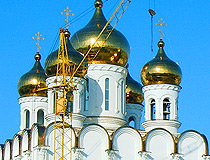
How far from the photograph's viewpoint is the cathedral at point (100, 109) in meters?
33.5

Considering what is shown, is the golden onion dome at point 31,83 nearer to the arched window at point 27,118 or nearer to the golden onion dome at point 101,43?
the arched window at point 27,118

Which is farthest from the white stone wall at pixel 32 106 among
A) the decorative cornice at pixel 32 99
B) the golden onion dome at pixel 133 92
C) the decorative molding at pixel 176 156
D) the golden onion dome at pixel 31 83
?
the decorative molding at pixel 176 156

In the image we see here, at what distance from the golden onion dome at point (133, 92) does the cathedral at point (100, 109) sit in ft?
9.75

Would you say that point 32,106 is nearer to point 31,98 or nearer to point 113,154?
point 31,98

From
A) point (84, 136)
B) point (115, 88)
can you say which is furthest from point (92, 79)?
point (84, 136)

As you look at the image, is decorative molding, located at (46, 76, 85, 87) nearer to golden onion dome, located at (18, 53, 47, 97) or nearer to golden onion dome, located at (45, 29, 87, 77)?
golden onion dome, located at (45, 29, 87, 77)

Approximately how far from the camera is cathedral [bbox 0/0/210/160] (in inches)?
1318

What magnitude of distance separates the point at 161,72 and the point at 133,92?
12.6 feet

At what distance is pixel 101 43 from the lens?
3597cm

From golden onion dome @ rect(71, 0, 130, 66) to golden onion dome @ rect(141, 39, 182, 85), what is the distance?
3.76 feet

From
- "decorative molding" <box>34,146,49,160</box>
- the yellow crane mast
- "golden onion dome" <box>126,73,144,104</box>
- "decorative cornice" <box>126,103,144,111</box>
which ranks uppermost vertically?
"golden onion dome" <box>126,73,144,104</box>

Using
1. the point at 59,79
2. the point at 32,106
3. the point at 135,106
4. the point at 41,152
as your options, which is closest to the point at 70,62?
the point at 59,79

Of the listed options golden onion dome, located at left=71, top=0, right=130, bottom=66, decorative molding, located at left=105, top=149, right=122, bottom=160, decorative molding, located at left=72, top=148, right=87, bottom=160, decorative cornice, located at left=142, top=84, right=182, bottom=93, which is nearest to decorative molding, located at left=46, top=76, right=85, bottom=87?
golden onion dome, located at left=71, top=0, right=130, bottom=66

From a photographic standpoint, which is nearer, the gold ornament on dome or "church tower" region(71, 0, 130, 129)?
"church tower" region(71, 0, 130, 129)
